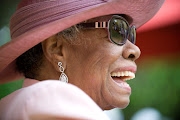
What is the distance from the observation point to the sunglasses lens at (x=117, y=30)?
73.4 inches

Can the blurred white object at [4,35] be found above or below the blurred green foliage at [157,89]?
above

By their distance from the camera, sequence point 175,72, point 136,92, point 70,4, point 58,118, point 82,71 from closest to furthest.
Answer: point 58,118 → point 70,4 → point 82,71 → point 136,92 → point 175,72

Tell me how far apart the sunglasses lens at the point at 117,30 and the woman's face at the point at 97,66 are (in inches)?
1.6

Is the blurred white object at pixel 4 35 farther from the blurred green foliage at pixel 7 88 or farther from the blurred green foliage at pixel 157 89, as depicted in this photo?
the blurred green foliage at pixel 157 89

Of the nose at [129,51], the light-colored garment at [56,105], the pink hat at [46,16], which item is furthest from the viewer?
the nose at [129,51]

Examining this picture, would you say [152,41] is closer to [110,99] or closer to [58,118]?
[110,99]

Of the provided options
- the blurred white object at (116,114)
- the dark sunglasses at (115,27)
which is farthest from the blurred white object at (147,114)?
the dark sunglasses at (115,27)

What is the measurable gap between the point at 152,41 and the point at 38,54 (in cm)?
271

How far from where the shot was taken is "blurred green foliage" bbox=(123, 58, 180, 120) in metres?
4.14

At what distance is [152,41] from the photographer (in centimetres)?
417

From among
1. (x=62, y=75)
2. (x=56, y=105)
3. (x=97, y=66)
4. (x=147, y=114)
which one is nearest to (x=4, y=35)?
(x=62, y=75)

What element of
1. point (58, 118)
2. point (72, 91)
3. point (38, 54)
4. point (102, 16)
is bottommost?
point (58, 118)

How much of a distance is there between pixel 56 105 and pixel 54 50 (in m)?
0.88

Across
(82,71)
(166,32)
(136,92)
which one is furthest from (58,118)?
(166,32)
